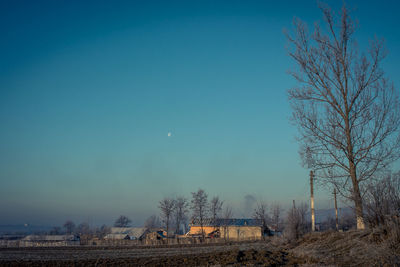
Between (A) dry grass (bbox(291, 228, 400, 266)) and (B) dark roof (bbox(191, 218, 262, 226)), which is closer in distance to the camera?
(A) dry grass (bbox(291, 228, 400, 266))

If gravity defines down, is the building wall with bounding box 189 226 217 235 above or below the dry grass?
below

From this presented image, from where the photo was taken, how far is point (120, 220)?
149000 millimetres

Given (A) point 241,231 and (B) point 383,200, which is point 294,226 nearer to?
(B) point 383,200

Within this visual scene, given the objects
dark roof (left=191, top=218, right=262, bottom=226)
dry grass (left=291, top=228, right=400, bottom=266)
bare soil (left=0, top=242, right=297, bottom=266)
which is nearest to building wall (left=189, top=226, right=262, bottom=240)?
dark roof (left=191, top=218, right=262, bottom=226)

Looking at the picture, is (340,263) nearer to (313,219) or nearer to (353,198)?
(353,198)

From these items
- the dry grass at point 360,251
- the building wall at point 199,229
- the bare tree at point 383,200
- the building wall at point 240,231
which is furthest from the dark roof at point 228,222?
the bare tree at point 383,200

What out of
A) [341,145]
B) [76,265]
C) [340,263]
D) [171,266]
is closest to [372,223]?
[340,263]

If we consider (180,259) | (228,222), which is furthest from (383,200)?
(228,222)

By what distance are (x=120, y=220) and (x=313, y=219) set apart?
133632mm

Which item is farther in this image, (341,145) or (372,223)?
(341,145)

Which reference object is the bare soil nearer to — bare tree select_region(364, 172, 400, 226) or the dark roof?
bare tree select_region(364, 172, 400, 226)

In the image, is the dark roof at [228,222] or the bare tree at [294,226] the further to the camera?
the dark roof at [228,222]

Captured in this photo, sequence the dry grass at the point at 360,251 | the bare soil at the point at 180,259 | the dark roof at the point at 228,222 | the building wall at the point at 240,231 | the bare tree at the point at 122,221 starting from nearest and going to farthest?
the dry grass at the point at 360,251
the bare soil at the point at 180,259
the building wall at the point at 240,231
the dark roof at the point at 228,222
the bare tree at the point at 122,221

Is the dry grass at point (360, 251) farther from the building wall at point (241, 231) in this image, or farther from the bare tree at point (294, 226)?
the building wall at point (241, 231)
